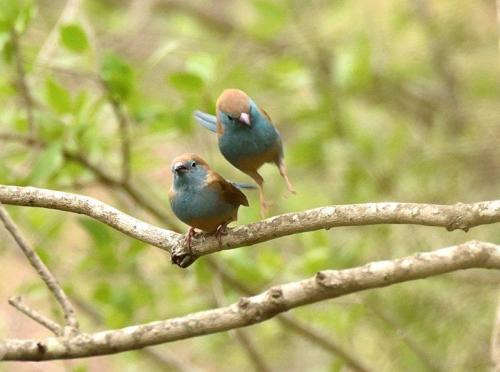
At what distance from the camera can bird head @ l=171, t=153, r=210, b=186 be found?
292 centimetres

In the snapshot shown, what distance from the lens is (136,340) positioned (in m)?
2.78

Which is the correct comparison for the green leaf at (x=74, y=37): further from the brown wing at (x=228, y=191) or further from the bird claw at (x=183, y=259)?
the bird claw at (x=183, y=259)

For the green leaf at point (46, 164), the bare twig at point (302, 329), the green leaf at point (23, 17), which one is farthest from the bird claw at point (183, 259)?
the bare twig at point (302, 329)

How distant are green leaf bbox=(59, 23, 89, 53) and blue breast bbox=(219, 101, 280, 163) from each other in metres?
1.35

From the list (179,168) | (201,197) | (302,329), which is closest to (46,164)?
(179,168)

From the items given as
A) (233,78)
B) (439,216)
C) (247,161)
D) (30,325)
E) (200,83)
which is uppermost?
(30,325)

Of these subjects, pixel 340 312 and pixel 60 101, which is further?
pixel 340 312

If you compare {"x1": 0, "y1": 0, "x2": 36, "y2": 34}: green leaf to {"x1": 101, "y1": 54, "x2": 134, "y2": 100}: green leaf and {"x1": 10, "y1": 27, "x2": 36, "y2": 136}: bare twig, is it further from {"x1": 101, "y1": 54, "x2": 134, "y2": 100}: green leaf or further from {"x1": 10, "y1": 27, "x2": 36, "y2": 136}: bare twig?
{"x1": 101, "y1": 54, "x2": 134, "y2": 100}: green leaf

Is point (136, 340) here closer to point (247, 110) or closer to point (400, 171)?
point (247, 110)

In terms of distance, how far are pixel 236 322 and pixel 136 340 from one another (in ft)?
1.02

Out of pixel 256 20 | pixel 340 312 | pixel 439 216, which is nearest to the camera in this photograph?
pixel 439 216

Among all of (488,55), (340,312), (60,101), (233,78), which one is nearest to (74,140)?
(60,101)

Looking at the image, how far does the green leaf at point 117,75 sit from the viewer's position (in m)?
3.66

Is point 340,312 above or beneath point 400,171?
beneath
